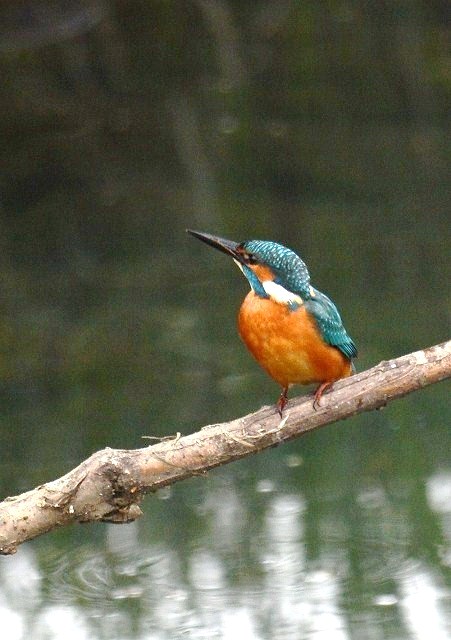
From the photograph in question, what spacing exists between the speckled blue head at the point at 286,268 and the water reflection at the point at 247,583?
138 centimetres

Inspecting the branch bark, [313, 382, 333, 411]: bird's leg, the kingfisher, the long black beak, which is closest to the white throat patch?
A: the kingfisher

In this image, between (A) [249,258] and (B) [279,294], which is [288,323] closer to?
(B) [279,294]

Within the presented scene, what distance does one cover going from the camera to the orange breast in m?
3.04

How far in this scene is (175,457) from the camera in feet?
8.58

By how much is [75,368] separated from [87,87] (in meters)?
3.32

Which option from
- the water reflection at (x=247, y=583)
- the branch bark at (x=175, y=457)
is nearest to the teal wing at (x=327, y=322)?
the branch bark at (x=175, y=457)

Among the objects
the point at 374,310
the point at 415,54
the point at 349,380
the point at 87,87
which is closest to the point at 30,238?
the point at 87,87

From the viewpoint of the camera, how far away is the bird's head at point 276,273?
308 centimetres

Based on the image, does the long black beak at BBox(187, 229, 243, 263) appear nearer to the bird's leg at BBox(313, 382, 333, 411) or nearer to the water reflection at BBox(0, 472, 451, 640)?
the bird's leg at BBox(313, 382, 333, 411)

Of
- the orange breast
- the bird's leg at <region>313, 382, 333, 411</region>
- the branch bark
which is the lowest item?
the branch bark

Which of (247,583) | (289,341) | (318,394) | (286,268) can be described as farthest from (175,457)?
(247,583)

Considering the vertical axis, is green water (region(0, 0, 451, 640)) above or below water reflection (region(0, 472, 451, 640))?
above

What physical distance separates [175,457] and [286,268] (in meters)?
0.64

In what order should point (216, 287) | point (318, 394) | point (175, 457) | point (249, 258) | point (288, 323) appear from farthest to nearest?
1. point (216, 287)
2. point (249, 258)
3. point (288, 323)
4. point (318, 394)
5. point (175, 457)
